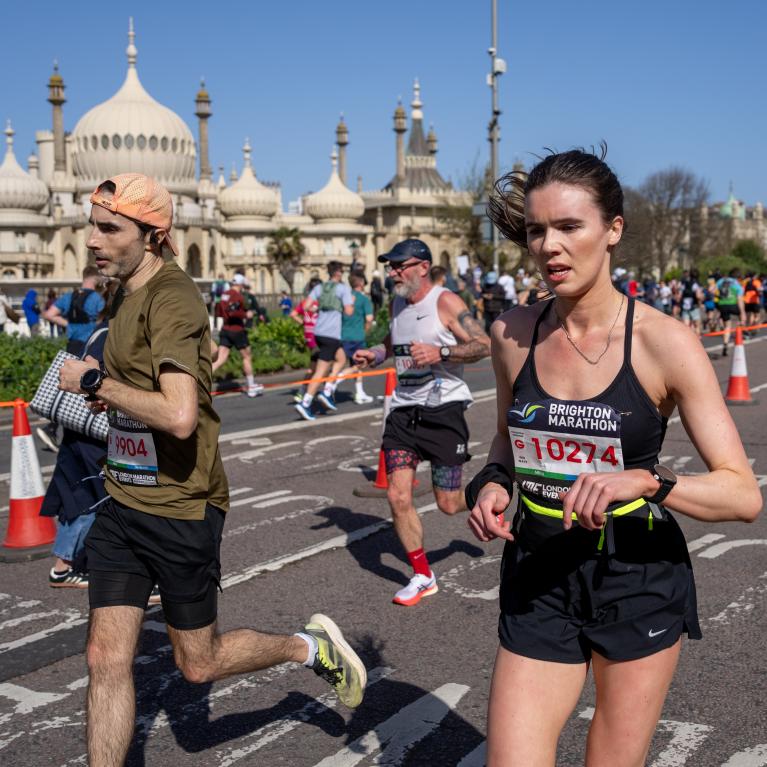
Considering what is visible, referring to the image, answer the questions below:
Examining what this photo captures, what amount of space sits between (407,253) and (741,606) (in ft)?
8.99

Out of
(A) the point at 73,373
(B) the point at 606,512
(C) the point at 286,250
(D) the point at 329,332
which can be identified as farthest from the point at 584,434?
(C) the point at 286,250

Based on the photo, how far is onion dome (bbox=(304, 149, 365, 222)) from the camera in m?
94.2

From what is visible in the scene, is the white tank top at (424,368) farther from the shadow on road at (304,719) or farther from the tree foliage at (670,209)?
the tree foliage at (670,209)

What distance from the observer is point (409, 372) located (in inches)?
260

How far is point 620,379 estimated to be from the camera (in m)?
2.80

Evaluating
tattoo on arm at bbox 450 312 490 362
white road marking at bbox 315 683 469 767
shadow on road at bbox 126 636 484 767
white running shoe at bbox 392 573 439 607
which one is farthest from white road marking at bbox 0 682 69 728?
tattoo on arm at bbox 450 312 490 362

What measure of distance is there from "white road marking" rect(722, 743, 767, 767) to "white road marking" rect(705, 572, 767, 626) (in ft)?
5.04

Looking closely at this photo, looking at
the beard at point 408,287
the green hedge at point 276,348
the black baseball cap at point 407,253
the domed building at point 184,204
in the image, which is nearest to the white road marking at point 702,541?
the beard at point 408,287

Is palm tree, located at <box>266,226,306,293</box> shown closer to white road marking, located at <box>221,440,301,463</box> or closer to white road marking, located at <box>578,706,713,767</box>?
white road marking, located at <box>221,440,301,463</box>

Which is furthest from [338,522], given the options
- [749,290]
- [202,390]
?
[749,290]

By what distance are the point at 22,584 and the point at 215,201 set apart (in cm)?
8708

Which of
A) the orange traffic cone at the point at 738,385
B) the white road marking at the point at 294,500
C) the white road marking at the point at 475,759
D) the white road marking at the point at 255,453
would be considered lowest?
the white road marking at the point at 475,759

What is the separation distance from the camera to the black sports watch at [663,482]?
8.37 ft

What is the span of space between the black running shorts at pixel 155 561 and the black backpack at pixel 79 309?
28.0 feet
